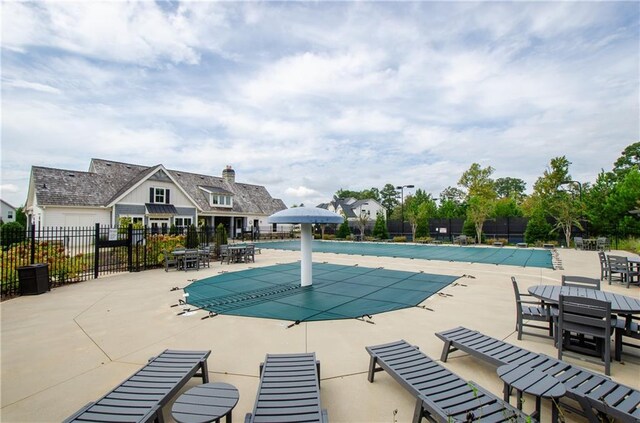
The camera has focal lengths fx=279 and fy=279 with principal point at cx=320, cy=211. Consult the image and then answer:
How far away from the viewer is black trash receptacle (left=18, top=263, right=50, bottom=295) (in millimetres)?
7711

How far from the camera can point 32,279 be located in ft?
25.5

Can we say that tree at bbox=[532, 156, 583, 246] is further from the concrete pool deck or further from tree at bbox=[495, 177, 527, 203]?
tree at bbox=[495, 177, 527, 203]

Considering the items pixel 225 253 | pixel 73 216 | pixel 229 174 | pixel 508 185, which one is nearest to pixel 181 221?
pixel 73 216

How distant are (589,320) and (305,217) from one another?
5.51 metres

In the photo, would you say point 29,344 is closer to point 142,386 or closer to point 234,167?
point 142,386

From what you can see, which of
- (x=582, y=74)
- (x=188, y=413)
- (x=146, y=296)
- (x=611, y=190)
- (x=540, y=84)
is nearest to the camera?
(x=188, y=413)

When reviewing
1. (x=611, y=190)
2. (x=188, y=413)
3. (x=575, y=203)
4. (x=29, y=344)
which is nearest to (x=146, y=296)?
(x=29, y=344)

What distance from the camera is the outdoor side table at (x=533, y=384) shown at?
2.17m

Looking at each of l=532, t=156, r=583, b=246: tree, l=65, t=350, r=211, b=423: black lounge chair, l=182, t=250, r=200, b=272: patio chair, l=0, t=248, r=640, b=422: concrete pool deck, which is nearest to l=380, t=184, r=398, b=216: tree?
l=532, t=156, r=583, b=246: tree

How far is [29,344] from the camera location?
4562mm

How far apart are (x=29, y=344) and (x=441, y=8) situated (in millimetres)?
14003

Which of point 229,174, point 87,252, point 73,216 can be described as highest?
point 229,174

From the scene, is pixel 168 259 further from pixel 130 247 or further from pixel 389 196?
pixel 389 196

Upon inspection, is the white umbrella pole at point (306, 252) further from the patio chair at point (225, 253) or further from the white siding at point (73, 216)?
the white siding at point (73, 216)
